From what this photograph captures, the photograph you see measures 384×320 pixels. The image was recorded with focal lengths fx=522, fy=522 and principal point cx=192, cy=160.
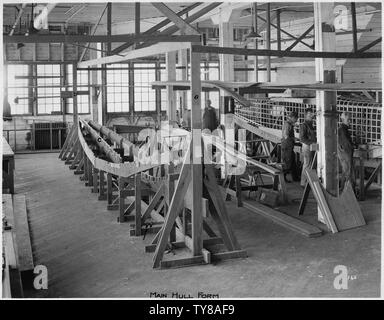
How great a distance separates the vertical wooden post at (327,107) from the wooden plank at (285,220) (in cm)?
80

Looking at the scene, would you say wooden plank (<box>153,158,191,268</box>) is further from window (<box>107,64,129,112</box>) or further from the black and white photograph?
window (<box>107,64,129,112</box>)

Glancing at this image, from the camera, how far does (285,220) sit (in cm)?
824

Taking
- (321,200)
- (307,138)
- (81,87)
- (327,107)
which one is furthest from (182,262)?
(81,87)

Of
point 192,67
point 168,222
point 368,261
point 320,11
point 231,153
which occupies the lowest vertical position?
point 368,261

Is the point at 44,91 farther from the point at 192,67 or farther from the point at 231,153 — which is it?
the point at 192,67

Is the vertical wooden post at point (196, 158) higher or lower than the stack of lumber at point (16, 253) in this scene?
higher

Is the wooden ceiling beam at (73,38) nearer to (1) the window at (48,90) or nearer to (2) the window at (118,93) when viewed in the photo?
(1) the window at (48,90)

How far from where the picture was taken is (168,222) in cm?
652

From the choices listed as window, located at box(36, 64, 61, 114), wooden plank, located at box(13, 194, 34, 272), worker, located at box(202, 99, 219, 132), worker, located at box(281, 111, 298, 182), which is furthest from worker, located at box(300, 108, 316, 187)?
window, located at box(36, 64, 61, 114)

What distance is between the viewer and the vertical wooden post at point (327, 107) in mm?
8227

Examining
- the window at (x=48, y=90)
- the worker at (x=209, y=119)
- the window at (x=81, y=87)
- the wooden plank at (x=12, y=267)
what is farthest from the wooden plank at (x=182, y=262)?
the window at (x=48, y=90)

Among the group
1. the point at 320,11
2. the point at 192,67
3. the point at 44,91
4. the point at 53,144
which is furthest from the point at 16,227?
the point at 44,91

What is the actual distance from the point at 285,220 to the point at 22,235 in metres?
3.96
